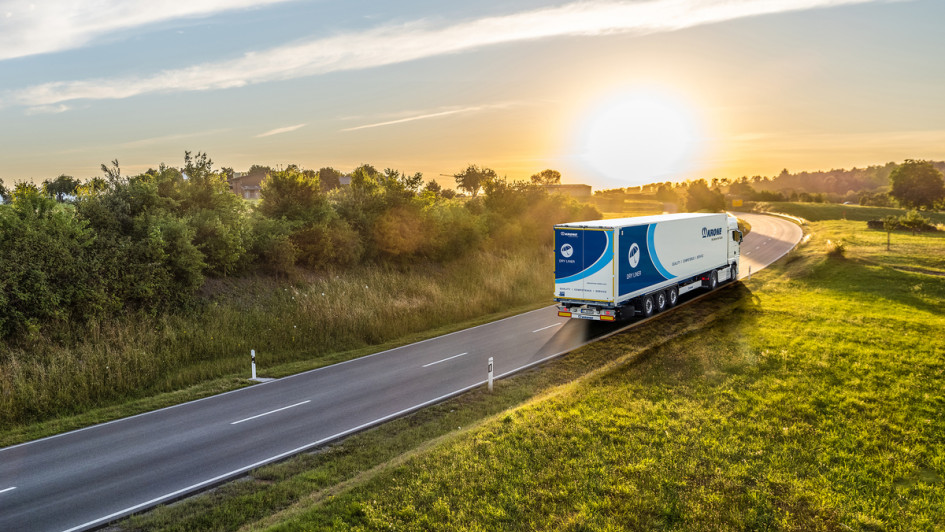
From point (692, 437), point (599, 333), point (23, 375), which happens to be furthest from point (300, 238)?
point (692, 437)

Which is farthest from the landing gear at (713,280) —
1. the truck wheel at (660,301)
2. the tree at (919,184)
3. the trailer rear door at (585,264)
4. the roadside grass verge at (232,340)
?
the tree at (919,184)

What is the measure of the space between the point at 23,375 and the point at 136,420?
3353 millimetres

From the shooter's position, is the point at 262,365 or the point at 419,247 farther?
the point at 419,247

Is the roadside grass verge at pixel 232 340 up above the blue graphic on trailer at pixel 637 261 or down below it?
below

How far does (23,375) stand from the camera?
12.8 metres

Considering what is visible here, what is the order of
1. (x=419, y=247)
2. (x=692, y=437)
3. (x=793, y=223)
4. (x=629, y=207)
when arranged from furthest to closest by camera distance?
1. (x=629, y=207)
2. (x=793, y=223)
3. (x=419, y=247)
4. (x=692, y=437)

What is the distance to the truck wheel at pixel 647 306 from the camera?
1956cm

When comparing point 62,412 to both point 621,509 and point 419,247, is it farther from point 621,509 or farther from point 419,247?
point 419,247

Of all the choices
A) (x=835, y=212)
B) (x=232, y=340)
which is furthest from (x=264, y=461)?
(x=835, y=212)

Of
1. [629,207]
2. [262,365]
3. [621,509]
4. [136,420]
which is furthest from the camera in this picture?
[629,207]

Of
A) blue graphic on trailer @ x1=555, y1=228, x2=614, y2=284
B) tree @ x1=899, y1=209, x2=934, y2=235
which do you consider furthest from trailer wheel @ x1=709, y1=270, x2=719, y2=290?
tree @ x1=899, y1=209, x2=934, y2=235

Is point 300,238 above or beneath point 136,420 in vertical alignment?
above

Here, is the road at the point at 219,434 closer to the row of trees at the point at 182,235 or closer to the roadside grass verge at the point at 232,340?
the roadside grass verge at the point at 232,340

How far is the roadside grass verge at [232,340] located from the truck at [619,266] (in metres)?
4.68
